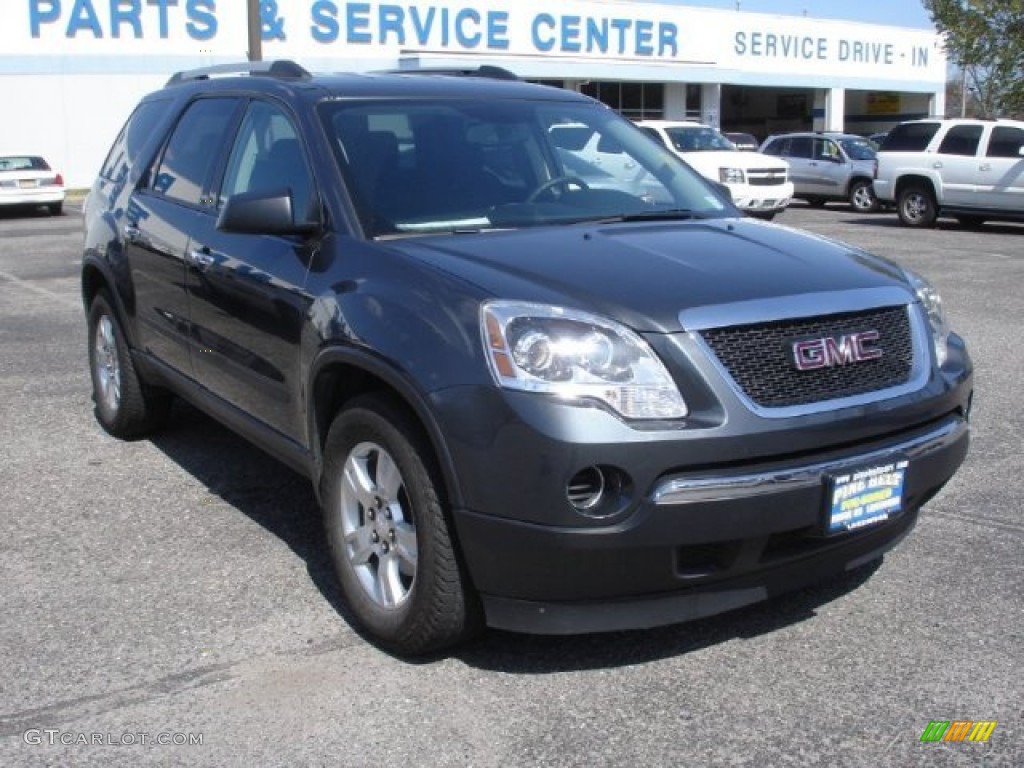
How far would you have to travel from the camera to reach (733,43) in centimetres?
4522

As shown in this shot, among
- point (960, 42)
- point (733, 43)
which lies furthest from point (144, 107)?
point (733, 43)

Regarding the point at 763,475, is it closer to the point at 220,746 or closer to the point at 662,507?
the point at 662,507

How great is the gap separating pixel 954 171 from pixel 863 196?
14.7 ft

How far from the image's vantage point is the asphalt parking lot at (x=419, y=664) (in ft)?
10.7

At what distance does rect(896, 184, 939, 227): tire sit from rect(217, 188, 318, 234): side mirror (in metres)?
18.1

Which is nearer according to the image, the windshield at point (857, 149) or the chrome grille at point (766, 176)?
the chrome grille at point (766, 176)

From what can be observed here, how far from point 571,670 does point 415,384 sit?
1036 mm

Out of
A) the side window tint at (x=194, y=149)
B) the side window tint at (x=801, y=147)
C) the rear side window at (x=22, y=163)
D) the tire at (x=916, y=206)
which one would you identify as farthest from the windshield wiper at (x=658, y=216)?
the rear side window at (x=22, y=163)

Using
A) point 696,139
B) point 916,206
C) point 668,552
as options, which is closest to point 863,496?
point 668,552

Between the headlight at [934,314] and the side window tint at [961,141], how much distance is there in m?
16.8

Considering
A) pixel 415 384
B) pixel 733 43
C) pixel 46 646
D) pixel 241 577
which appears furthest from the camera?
pixel 733 43

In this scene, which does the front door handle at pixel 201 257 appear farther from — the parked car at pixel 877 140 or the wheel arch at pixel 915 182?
the parked car at pixel 877 140

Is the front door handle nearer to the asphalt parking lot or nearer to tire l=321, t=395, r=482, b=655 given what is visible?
the asphalt parking lot

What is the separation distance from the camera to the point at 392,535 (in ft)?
12.3
